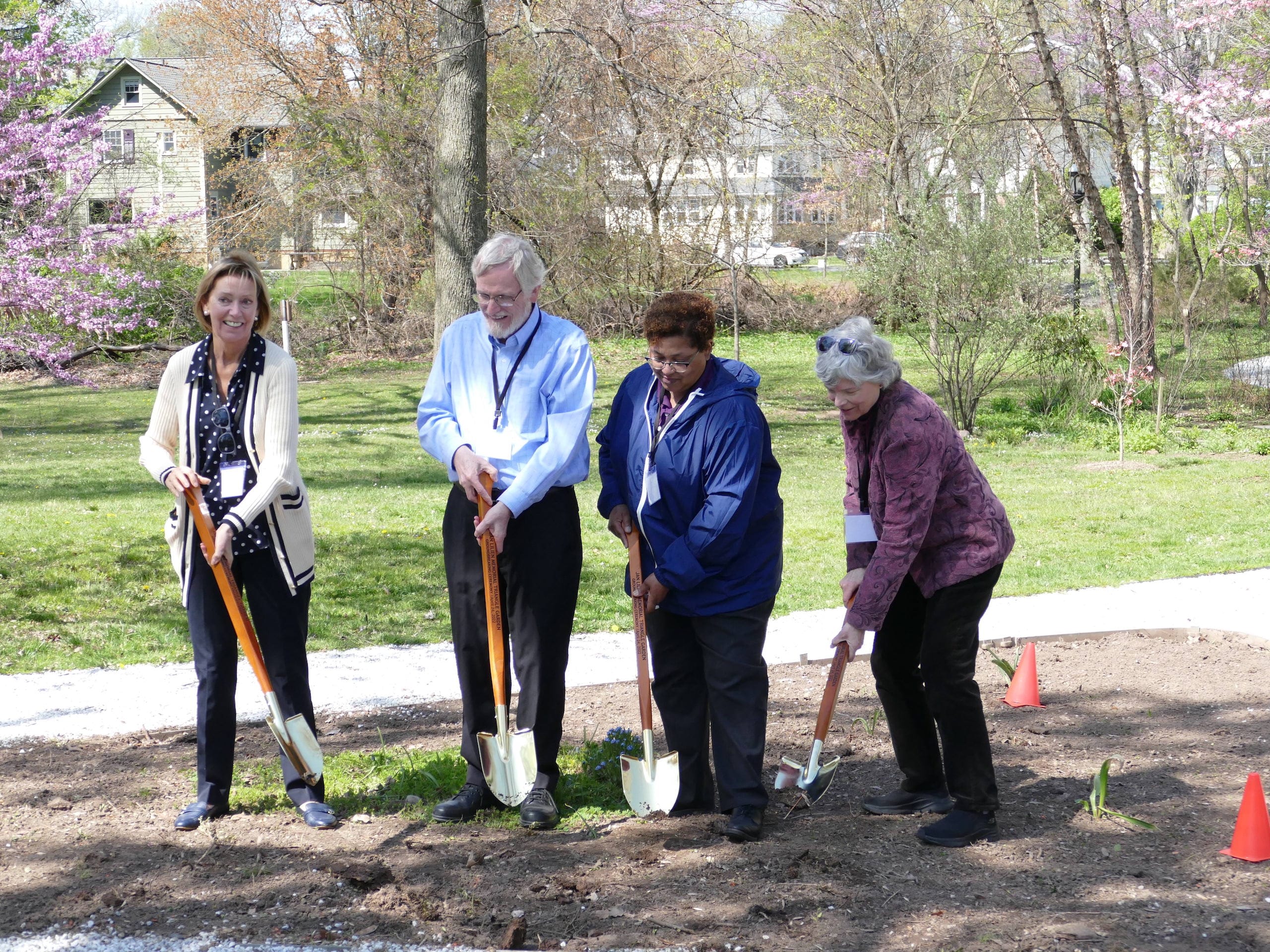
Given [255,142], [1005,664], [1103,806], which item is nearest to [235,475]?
[1103,806]

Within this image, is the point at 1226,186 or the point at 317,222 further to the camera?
the point at 317,222

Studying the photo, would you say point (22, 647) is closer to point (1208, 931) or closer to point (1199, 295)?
point (1208, 931)

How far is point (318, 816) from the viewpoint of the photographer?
4.13 meters

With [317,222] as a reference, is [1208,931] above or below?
below

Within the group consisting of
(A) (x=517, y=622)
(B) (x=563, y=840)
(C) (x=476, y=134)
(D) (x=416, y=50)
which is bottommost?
(B) (x=563, y=840)

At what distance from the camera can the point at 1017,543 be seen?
9.41 m

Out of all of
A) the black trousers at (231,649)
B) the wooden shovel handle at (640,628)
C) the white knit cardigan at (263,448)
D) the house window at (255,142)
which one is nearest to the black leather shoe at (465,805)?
the black trousers at (231,649)

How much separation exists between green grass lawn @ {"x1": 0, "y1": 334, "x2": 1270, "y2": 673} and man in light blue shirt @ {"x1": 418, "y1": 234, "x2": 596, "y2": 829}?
2.97 m

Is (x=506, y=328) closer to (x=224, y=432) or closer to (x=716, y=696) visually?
(x=224, y=432)

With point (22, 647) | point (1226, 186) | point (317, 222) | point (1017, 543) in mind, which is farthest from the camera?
point (317, 222)

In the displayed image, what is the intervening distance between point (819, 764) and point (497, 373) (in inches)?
65.7

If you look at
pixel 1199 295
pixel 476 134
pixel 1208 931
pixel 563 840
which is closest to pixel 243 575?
pixel 563 840

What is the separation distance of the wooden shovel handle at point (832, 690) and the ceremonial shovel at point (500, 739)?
0.94m

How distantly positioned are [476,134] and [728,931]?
7864 millimetres
